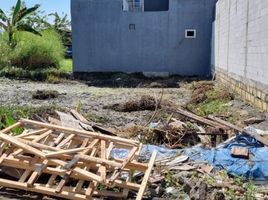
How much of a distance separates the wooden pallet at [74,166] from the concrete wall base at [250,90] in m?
3.22

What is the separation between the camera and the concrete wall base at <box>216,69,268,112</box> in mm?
7002

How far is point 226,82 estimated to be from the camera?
11844 mm

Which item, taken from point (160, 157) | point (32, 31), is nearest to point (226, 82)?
point (160, 157)

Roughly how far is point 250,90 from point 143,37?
10833 mm

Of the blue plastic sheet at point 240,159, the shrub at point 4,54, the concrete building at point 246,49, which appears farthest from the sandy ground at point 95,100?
the shrub at point 4,54

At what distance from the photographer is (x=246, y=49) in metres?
8.55

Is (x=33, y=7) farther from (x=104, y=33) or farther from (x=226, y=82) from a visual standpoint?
(x=226, y=82)

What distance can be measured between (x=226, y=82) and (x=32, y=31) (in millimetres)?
12220

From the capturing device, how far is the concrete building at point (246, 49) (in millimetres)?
7000

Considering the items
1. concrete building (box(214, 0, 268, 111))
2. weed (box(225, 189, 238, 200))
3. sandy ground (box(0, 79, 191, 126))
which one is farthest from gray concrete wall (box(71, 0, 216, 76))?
weed (box(225, 189, 238, 200))

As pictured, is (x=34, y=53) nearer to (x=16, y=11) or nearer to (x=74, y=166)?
(x=16, y=11)

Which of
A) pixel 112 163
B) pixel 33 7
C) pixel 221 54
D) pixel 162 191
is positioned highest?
pixel 33 7

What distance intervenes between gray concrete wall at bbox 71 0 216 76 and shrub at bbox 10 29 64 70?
2.33 meters

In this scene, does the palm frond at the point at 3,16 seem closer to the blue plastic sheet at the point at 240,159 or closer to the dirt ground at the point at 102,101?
the dirt ground at the point at 102,101
